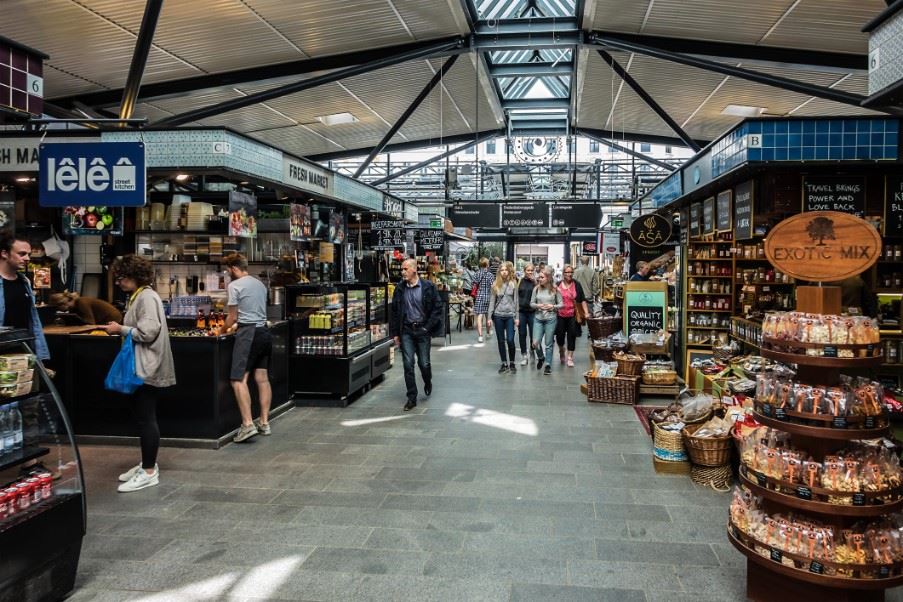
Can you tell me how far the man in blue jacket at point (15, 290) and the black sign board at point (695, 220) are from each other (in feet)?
27.4

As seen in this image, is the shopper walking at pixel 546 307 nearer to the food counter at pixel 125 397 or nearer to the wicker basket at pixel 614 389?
the wicker basket at pixel 614 389

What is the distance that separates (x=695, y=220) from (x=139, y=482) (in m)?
8.27

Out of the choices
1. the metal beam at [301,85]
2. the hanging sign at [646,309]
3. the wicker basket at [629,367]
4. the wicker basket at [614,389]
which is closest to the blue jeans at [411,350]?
the wicker basket at [614,389]

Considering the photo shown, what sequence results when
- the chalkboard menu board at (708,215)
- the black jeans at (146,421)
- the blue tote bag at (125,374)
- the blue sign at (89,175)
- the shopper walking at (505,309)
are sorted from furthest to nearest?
the shopper walking at (505,309), the chalkboard menu board at (708,215), the blue sign at (89,175), the black jeans at (146,421), the blue tote bag at (125,374)

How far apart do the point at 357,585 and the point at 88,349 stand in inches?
152

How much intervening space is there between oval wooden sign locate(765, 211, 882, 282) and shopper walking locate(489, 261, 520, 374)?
639cm

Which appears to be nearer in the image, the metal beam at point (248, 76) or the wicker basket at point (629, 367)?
the wicker basket at point (629, 367)

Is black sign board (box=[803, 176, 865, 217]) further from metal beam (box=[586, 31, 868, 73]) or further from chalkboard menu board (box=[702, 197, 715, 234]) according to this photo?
metal beam (box=[586, 31, 868, 73])

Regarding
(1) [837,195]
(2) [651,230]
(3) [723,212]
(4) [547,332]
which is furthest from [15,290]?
(2) [651,230]

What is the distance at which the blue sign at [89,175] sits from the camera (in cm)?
493

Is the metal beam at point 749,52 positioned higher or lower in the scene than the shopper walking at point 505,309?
higher

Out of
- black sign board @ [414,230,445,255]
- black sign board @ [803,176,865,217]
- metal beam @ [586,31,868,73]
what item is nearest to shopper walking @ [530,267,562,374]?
black sign board @ [803,176,865,217]

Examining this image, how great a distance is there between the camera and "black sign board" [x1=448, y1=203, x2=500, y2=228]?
Answer: 14086 millimetres

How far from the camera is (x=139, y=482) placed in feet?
15.0
